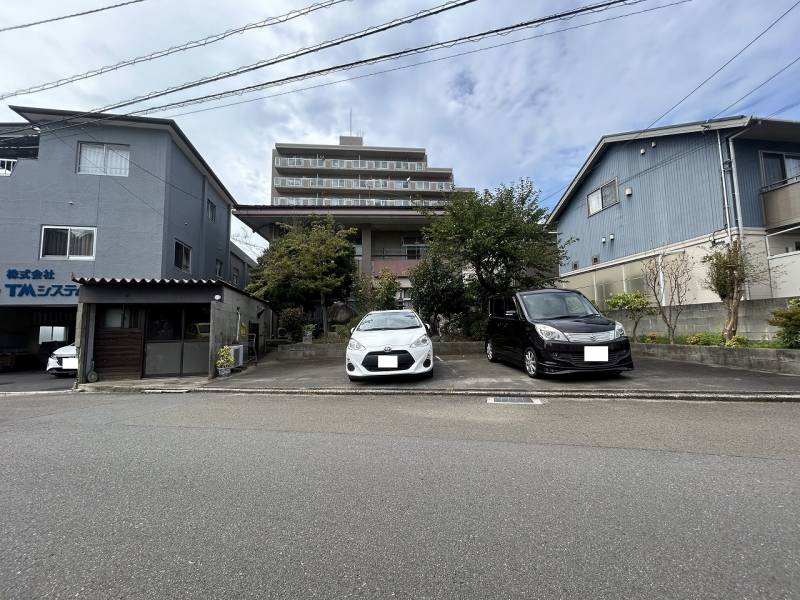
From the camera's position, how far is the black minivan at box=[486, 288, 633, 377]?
664cm

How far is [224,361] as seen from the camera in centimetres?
998

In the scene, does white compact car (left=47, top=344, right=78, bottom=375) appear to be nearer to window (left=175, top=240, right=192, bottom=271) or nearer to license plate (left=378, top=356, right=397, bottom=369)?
window (left=175, top=240, right=192, bottom=271)

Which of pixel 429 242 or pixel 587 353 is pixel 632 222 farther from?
pixel 587 353

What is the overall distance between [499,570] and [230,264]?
21.6 metres

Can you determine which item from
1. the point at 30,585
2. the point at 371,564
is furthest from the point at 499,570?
the point at 30,585

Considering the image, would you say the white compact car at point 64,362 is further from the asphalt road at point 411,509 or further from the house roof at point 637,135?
the house roof at point 637,135

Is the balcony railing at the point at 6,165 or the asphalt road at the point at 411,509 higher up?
the balcony railing at the point at 6,165

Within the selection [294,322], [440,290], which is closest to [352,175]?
[294,322]

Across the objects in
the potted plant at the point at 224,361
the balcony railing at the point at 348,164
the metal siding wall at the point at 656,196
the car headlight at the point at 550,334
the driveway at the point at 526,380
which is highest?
the balcony railing at the point at 348,164

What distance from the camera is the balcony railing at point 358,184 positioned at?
39906 millimetres

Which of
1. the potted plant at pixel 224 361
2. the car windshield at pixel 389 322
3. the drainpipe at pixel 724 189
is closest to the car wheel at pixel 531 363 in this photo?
the car windshield at pixel 389 322

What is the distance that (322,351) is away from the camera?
12.9 meters

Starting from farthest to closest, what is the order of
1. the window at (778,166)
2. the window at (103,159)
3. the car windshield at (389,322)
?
the window at (103,159) → the window at (778,166) → the car windshield at (389,322)

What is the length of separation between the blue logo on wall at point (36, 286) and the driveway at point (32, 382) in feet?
8.48
